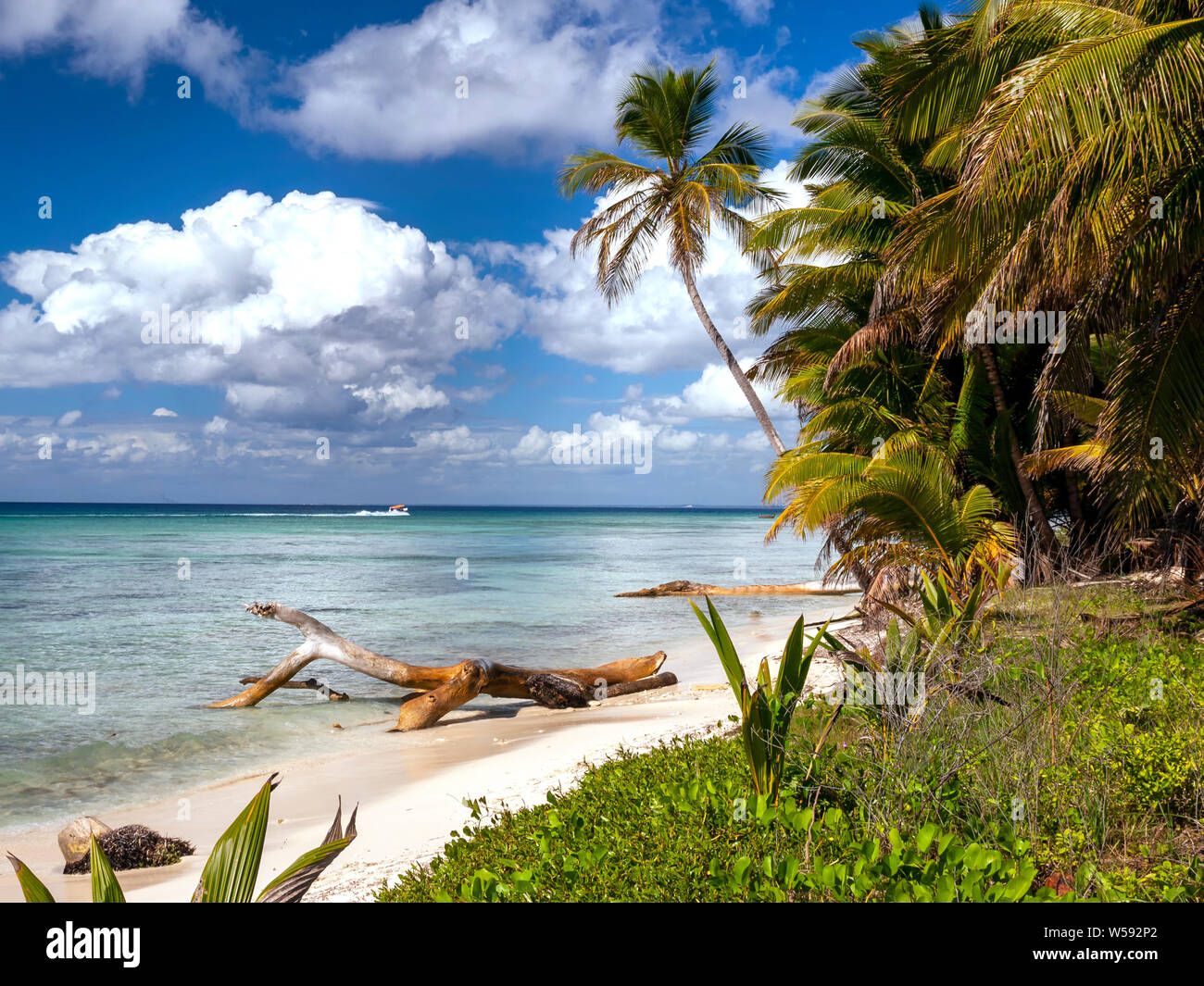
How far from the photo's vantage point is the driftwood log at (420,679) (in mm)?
9906

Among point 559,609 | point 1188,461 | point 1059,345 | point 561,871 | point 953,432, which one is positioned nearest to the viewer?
point 561,871

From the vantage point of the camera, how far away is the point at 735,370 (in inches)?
643

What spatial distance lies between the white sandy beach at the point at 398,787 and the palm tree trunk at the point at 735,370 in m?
5.96

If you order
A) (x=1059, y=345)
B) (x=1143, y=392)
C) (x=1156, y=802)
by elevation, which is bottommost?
(x=1156, y=802)

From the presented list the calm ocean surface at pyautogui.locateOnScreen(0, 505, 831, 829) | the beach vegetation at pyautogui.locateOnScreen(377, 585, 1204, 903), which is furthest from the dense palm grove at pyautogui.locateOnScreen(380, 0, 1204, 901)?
the calm ocean surface at pyautogui.locateOnScreen(0, 505, 831, 829)

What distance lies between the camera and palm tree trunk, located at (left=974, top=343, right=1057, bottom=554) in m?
10.6

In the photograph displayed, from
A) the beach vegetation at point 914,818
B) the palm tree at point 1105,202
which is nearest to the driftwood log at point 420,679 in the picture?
the beach vegetation at point 914,818

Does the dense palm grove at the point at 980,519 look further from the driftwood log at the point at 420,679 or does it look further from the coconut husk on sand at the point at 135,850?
the driftwood log at the point at 420,679

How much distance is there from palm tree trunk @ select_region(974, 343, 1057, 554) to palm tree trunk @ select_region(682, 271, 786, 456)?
4.88 m

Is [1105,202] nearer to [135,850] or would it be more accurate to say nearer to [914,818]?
[914,818]

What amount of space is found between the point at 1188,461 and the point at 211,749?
10128 mm
